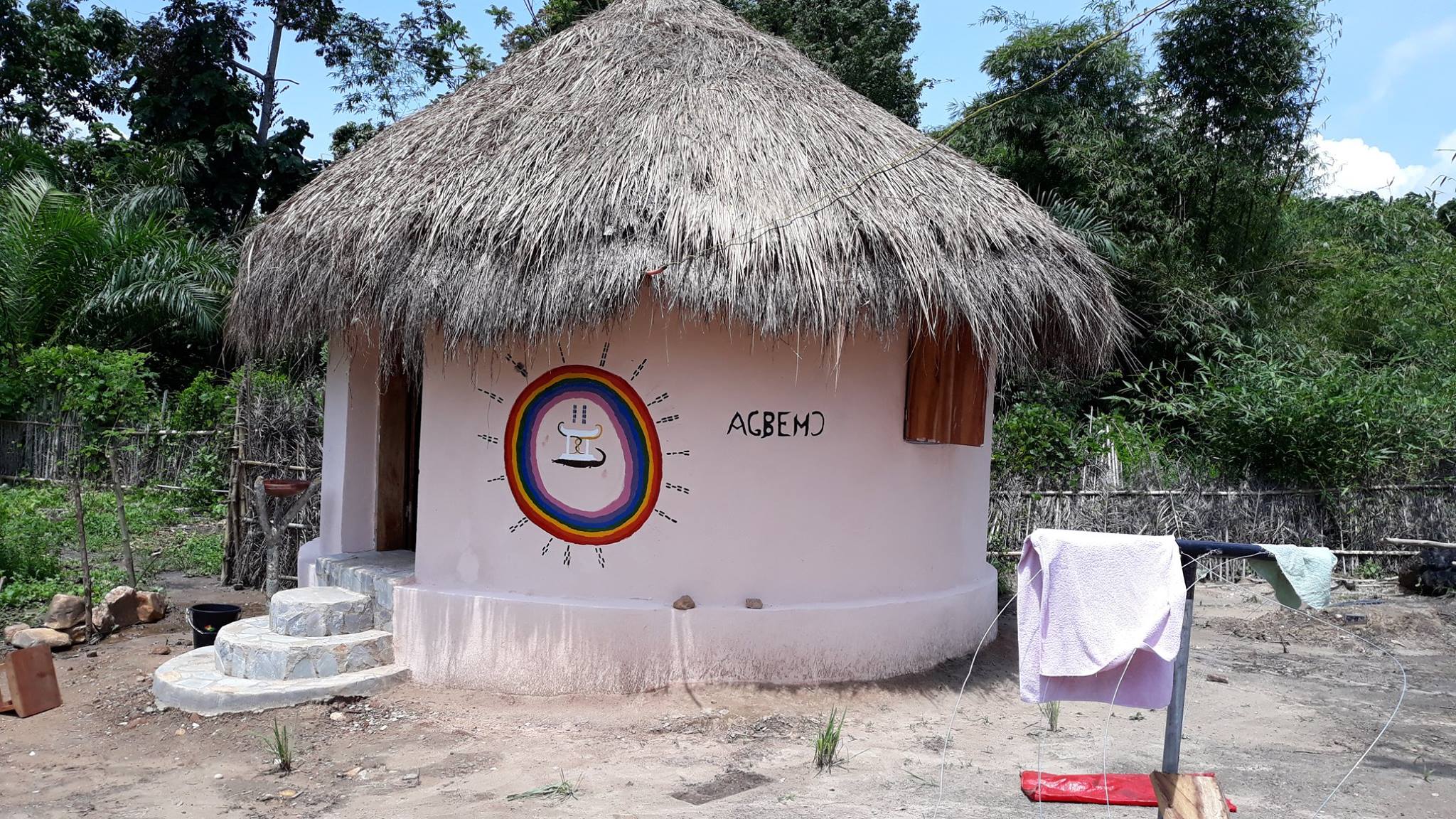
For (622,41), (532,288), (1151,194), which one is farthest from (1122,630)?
(1151,194)

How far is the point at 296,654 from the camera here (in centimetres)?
A: 588

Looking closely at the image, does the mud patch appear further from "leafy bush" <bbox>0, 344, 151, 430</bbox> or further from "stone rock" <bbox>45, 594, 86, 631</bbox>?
"leafy bush" <bbox>0, 344, 151, 430</bbox>

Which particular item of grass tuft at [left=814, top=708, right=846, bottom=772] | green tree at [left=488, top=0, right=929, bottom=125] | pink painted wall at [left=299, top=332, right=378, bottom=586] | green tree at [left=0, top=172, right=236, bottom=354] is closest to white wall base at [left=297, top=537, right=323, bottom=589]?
pink painted wall at [left=299, top=332, right=378, bottom=586]

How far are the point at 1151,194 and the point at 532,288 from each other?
10250 mm

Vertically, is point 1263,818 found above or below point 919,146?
below

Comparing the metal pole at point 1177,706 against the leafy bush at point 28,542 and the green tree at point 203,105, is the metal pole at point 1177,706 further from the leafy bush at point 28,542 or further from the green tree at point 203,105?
the green tree at point 203,105

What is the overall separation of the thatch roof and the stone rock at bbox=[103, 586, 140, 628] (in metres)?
2.08

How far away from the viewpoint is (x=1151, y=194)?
44.5ft

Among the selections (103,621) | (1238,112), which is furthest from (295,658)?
(1238,112)

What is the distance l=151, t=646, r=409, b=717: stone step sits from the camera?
18.6ft

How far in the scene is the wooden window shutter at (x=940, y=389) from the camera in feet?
20.8

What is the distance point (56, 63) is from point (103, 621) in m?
14.4

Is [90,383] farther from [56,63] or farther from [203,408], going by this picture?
[56,63]

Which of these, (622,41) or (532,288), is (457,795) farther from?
(622,41)
